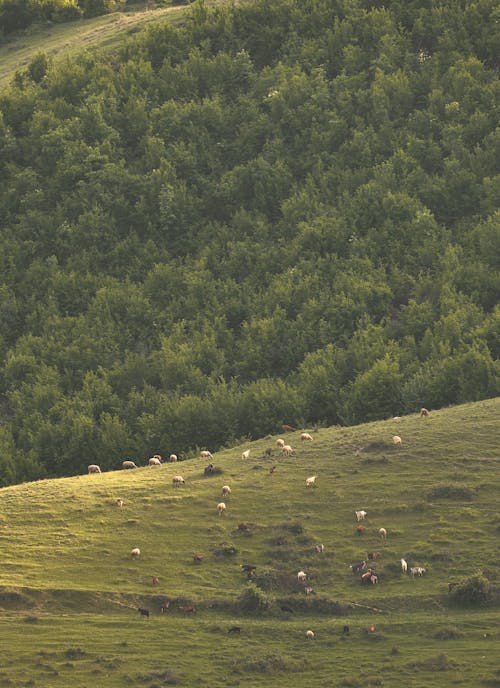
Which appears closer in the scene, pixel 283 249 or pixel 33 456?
pixel 33 456

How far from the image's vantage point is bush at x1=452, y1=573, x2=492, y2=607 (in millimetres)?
39844

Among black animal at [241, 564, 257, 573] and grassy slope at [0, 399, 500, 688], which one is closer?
grassy slope at [0, 399, 500, 688]

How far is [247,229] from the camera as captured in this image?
79375mm

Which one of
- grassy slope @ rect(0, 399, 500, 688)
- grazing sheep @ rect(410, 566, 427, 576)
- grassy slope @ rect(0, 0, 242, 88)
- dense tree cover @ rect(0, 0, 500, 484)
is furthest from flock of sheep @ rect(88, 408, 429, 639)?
grassy slope @ rect(0, 0, 242, 88)

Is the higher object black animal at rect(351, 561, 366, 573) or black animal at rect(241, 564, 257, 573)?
black animal at rect(241, 564, 257, 573)

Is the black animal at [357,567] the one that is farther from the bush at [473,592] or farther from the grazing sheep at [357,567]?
the bush at [473,592]

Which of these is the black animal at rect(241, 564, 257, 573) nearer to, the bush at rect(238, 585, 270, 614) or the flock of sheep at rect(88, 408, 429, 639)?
the flock of sheep at rect(88, 408, 429, 639)

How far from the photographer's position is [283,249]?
76125 mm

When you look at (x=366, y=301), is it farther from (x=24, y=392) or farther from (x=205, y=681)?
(x=205, y=681)

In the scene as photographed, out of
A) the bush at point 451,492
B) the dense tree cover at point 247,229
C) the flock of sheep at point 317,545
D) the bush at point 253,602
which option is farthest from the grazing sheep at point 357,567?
the dense tree cover at point 247,229

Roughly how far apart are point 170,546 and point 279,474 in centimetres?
726

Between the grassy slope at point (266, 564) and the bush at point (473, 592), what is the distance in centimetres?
43

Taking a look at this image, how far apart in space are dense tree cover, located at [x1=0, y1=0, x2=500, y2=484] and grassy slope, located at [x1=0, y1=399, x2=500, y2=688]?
11.1m

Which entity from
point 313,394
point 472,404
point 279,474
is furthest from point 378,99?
point 279,474
